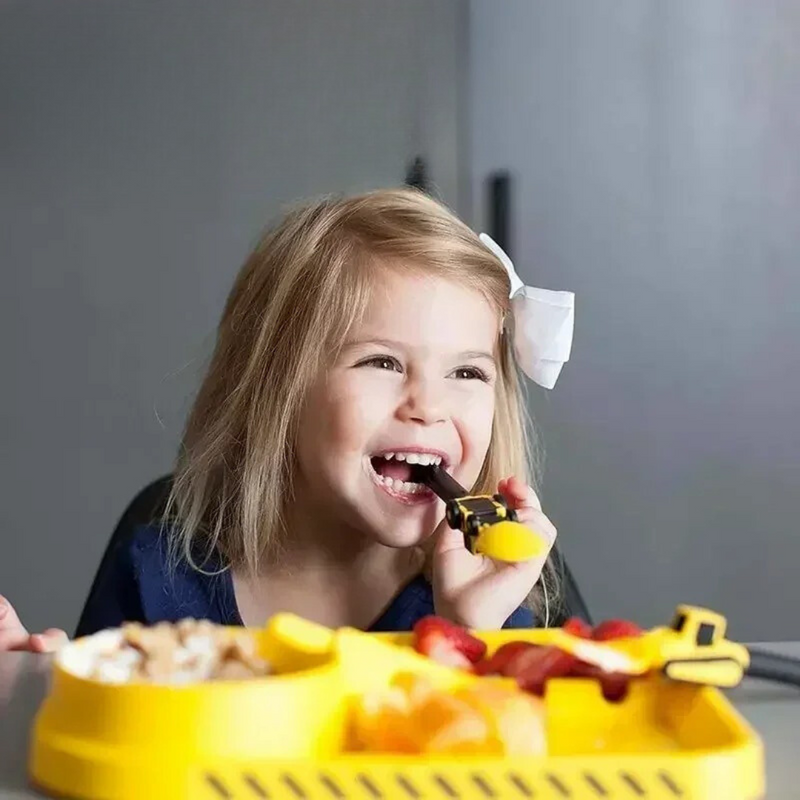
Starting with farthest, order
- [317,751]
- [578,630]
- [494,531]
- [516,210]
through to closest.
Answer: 1. [516,210]
2. [494,531]
3. [578,630]
4. [317,751]

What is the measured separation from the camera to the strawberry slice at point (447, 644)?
50 centimetres

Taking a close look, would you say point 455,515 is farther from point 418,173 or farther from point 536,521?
point 418,173

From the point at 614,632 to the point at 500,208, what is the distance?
1428 millimetres

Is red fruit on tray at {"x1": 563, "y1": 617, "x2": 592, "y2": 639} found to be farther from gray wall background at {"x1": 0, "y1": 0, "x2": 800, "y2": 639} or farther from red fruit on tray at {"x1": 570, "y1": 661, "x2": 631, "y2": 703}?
gray wall background at {"x1": 0, "y1": 0, "x2": 800, "y2": 639}

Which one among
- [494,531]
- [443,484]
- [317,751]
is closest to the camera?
[317,751]

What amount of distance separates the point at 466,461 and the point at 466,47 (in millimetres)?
1048

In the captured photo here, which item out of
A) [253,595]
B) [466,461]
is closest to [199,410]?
[253,595]

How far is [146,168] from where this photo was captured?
1889mm

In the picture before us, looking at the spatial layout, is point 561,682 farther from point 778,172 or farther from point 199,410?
point 778,172

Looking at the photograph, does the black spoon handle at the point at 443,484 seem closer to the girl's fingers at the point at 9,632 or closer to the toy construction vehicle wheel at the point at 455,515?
the toy construction vehicle wheel at the point at 455,515

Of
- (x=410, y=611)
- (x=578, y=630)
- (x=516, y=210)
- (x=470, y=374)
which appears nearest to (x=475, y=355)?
(x=470, y=374)

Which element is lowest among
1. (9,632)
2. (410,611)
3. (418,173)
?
(410,611)

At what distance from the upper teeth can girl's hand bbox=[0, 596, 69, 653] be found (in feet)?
1.01

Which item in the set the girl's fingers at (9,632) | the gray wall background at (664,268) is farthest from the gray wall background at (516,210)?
the girl's fingers at (9,632)
